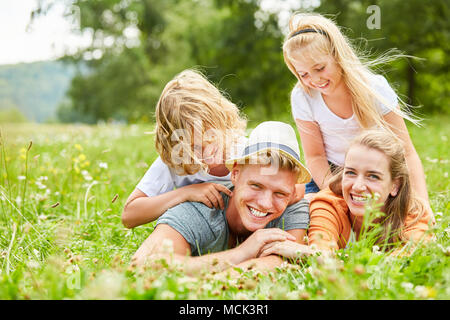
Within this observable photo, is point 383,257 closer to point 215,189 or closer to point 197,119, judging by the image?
point 215,189

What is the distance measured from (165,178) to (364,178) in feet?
4.18

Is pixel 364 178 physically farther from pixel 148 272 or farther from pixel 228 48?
pixel 228 48

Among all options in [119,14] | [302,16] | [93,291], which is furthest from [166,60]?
[93,291]

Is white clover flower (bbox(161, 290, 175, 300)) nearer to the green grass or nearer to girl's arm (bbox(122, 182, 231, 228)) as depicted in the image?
the green grass

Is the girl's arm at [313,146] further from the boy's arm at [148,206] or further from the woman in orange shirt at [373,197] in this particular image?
the boy's arm at [148,206]

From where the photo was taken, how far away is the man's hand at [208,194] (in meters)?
2.87

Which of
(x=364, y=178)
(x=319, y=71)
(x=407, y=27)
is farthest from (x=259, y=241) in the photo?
(x=407, y=27)

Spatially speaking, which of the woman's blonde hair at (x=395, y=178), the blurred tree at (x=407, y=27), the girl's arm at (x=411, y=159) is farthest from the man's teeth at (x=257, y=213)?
the blurred tree at (x=407, y=27)

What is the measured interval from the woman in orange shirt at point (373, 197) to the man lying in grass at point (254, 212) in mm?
154

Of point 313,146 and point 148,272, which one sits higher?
point 313,146

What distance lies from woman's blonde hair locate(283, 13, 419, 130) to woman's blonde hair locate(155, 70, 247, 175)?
2.45 ft

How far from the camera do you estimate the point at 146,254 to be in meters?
2.43

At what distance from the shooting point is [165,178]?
320 centimetres

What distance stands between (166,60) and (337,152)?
29394 mm
